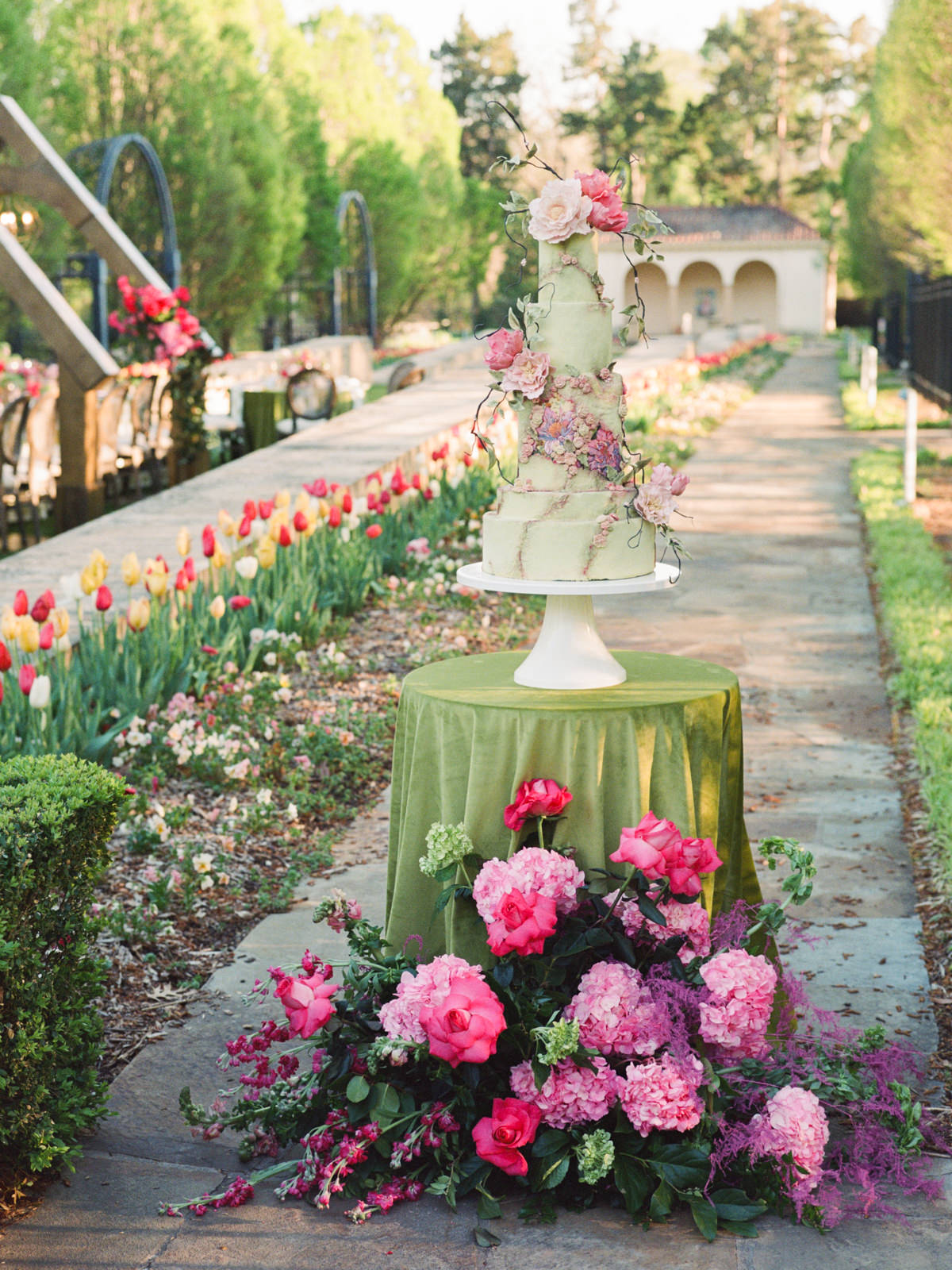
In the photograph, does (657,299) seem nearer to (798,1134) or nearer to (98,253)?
(98,253)

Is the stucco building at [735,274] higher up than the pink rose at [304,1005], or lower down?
higher up

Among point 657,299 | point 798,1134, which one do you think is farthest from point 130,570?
point 657,299

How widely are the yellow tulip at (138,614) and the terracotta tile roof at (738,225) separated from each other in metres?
56.5

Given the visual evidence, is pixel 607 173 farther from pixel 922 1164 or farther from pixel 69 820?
pixel 922 1164

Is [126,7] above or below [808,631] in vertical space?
above

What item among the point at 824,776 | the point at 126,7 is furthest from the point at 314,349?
the point at 824,776

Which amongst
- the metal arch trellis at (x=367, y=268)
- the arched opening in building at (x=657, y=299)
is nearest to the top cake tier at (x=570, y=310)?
the metal arch trellis at (x=367, y=268)

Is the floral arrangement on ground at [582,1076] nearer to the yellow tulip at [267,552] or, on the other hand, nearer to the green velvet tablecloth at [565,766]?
the green velvet tablecloth at [565,766]

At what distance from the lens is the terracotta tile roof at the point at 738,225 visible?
5953 centimetres

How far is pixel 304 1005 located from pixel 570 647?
1.02m

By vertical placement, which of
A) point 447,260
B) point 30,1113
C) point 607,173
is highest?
point 447,260

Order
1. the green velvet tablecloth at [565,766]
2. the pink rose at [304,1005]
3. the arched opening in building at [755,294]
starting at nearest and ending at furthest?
the pink rose at [304,1005], the green velvet tablecloth at [565,766], the arched opening in building at [755,294]

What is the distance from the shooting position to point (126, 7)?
72.5 ft

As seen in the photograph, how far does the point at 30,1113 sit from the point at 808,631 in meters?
5.86
